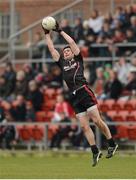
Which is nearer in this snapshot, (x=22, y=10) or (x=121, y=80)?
(x=121, y=80)

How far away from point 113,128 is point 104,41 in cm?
478

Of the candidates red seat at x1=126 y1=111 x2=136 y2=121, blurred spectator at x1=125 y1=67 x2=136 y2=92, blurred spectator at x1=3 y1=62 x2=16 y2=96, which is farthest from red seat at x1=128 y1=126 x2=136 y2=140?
blurred spectator at x1=3 y1=62 x2=16 y2=96

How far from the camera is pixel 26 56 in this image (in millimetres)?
34562

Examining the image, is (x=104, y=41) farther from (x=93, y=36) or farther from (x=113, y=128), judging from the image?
(x=113, y=128)

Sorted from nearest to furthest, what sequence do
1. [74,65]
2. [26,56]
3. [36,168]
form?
[74,65]
[36,168]
[26,56]

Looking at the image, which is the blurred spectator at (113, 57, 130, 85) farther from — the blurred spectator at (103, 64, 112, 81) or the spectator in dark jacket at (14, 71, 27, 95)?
the spectator in dark jacket at (14, 71, 27, 95)

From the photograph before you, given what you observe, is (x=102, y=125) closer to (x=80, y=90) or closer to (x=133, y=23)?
(x=80, y=90)

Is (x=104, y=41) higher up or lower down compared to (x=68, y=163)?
higher up

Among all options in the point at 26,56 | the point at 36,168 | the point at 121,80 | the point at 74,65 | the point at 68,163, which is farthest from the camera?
the point at 26,56

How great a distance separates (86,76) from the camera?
2941cm

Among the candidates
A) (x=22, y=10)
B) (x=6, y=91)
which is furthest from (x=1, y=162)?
(x=22, y=10)

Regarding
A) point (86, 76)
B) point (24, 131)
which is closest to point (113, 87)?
point (86, 76)

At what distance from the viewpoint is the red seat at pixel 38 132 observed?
2759 centimetres

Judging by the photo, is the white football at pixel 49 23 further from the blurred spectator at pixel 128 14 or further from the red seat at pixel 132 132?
the blurred spectator at pixel 128 14
